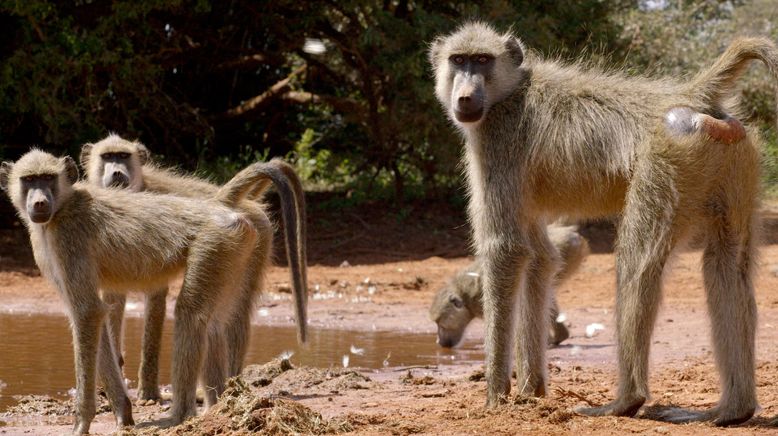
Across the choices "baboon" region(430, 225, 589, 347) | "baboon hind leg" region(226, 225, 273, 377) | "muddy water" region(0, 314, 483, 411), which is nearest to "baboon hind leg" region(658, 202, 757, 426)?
"baboon hind leg" region(226, 225, 273, 377)

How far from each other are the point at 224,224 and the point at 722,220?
2641mm

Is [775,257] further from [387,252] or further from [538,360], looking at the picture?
[538,360]

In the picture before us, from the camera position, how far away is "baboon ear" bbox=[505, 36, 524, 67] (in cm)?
604

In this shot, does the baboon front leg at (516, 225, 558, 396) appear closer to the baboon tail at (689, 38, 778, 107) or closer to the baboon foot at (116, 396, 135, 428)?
the baboon tail at (689, 38, 778, 107)

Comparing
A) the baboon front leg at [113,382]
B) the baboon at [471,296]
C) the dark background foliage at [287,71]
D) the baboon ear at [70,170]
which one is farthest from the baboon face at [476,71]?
the dark background foliage at [287,71]

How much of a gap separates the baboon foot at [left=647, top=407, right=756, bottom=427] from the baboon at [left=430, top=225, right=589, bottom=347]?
3.57 meters

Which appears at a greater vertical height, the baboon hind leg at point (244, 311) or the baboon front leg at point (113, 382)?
the baboon hind leg at point (244, 311)

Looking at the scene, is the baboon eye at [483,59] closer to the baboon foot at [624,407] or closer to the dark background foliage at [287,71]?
A: the baboon foot at [624,407]

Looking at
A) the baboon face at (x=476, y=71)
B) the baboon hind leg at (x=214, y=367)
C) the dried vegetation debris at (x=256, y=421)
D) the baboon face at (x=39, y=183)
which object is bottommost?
the dried vegetation debris at (x=256, y=421)

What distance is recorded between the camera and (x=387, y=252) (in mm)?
15375

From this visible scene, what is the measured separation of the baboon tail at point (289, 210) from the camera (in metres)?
6.56

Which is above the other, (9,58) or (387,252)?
(9,58)

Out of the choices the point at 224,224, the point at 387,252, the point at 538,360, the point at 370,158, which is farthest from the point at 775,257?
the point at 224,224

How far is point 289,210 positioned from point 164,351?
3543 millimetres
